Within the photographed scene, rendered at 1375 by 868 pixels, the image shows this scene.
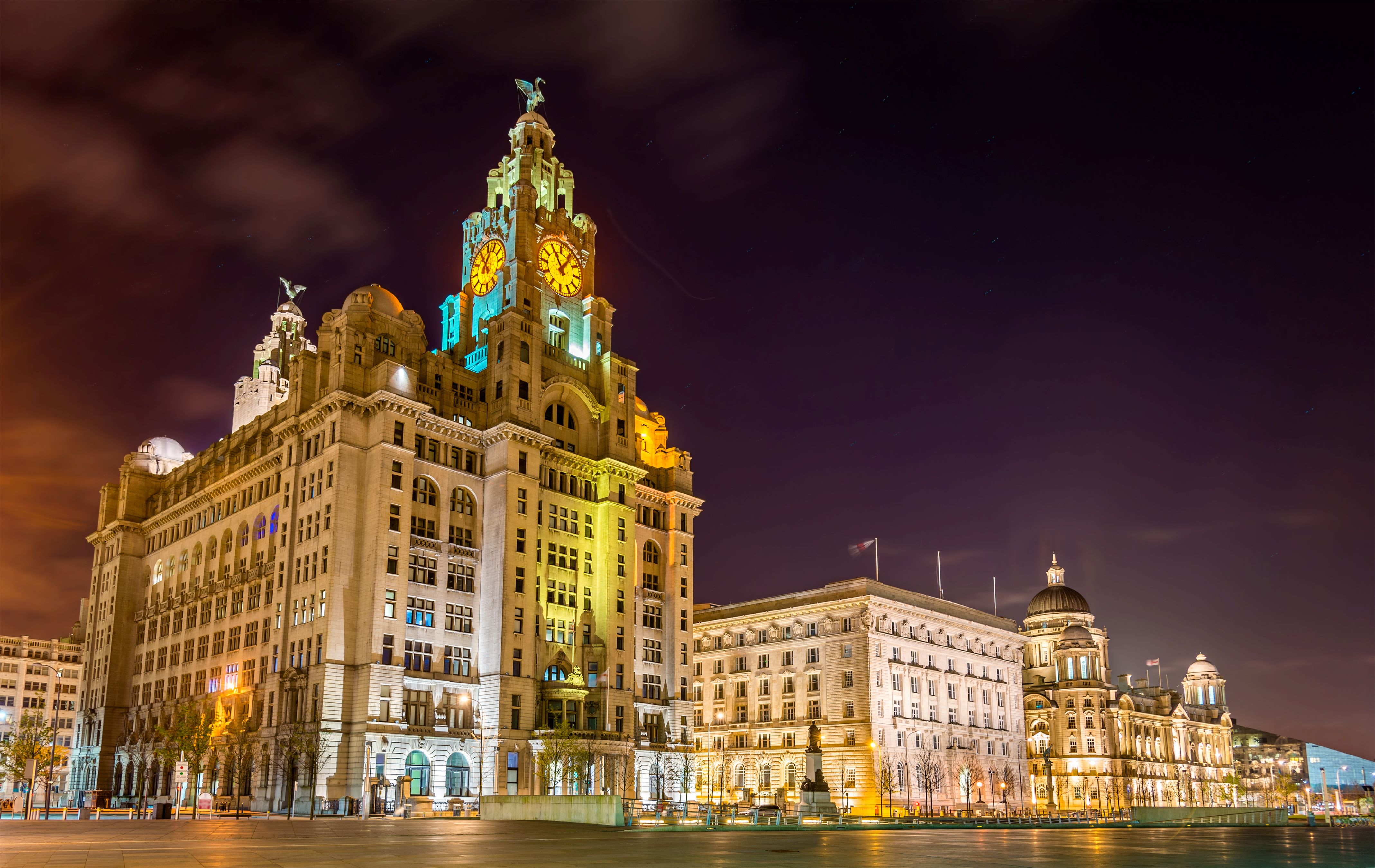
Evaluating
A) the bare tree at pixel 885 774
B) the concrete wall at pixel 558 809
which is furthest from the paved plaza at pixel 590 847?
the bare tree at pixel 885 774

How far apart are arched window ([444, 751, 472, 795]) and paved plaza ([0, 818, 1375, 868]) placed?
37365 millimetres

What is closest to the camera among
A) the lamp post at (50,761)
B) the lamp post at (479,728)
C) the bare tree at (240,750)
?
the lamp post at (50,761)

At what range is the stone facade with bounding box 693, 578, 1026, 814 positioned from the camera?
138375mm

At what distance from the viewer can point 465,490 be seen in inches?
4478

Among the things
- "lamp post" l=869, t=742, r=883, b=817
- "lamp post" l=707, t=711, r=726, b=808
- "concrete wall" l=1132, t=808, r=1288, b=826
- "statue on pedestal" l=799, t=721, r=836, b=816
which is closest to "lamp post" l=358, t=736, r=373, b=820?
"statue on pedestal" l=799, t=721, r=836, b=816

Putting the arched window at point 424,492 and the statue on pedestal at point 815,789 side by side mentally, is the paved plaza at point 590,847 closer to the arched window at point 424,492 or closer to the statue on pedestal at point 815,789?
the statue on pedestal at point 815,789

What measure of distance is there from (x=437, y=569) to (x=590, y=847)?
72286 millimetres

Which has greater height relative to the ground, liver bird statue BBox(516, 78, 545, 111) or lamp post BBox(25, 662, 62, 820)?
liver bird statue BBox(516, 78, 545, 111)

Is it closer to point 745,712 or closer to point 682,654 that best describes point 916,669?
point 745,712

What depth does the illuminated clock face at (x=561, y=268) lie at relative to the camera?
129 m

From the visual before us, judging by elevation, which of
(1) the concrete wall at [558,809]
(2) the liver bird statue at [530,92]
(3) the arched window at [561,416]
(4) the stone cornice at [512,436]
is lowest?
(1) the concrete wall at [558,809]

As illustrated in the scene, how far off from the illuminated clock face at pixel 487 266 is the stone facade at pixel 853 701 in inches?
2180

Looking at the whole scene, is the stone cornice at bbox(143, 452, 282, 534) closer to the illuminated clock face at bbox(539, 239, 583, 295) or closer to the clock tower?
the clock tower

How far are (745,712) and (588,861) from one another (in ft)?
406
